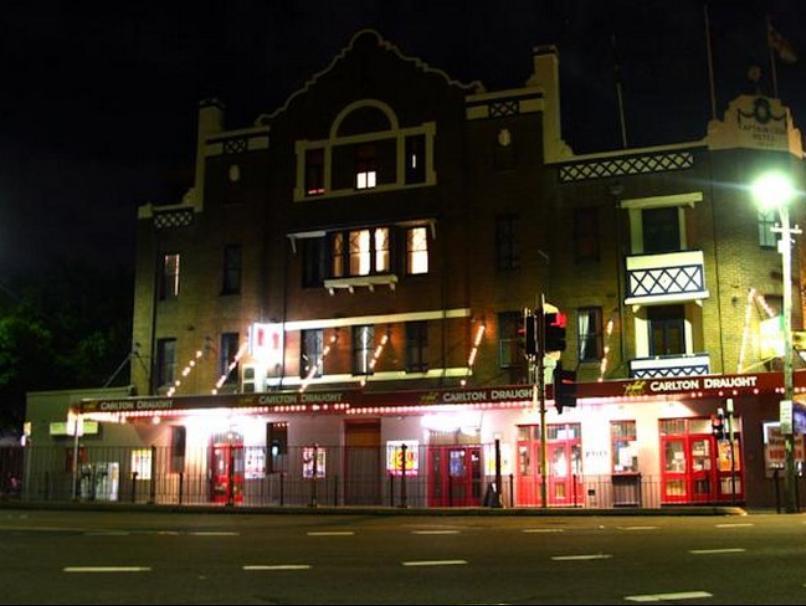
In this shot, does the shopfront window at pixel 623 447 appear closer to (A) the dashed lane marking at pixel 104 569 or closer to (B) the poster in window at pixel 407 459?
(B) the poster in window at pixel 407 459

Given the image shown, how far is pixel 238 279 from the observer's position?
1555 inches

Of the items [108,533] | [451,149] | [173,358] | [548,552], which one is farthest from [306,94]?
[548,552]

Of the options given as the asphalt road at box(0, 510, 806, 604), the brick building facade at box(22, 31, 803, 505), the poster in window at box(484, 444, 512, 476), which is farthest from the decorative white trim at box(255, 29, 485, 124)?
the asphalt road at box(0, 510, 806, 604)

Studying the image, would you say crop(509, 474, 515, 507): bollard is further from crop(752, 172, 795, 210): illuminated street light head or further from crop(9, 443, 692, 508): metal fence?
crop(752, 172, 795, 210): illuminated street light head

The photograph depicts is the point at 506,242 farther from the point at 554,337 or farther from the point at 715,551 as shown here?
the point at 715,551

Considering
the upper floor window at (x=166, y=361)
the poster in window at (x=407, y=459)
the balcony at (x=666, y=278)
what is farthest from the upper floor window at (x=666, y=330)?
the upper floor window at (x=166, y=361)

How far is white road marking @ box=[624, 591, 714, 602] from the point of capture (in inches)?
399

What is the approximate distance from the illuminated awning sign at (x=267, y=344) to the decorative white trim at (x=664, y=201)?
521 inches

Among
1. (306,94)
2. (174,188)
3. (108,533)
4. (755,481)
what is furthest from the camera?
(174,188)

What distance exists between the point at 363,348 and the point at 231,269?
6.64 m

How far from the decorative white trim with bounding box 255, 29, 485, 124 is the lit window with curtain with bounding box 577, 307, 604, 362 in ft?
29.7

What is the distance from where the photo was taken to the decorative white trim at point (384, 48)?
36.8 meters

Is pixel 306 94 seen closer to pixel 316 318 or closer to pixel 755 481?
pixel 316 318

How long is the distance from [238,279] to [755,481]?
2001 centimetres
